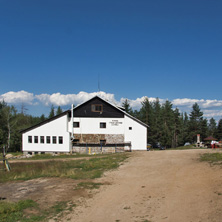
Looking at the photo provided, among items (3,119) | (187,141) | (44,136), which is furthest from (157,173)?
(187,141)

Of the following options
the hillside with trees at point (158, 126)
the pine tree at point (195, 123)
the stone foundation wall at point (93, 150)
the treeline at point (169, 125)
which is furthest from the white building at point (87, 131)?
the pine tree at point (195, 123)

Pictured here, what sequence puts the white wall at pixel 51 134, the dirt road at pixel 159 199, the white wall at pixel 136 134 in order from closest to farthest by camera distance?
the dirt road at pixel 159 199
the white wall at pixel 51 134
the white wall at pixel 136 134

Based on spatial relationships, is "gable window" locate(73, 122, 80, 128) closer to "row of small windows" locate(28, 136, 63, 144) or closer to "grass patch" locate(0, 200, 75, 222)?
"row of small windows" locate(28, 136, 63, 144)

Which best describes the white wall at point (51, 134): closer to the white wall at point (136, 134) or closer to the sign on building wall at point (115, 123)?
the sign on building wall at point (115, 123)

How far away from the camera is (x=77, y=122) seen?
38469 millimetres

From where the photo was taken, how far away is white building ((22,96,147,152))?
37.8m

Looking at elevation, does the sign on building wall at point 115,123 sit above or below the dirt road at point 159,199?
above

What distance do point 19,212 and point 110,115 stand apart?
30.8 meters

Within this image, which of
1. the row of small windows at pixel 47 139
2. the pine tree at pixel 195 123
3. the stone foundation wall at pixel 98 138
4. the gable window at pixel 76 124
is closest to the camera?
the row of small windows at pixel 47 139

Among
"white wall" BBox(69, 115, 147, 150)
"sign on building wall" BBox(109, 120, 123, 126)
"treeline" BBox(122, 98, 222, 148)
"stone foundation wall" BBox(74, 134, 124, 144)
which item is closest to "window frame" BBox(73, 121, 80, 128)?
"white wall" BBox(69, 115, 147, 150)

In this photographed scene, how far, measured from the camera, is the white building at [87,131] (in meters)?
37.8

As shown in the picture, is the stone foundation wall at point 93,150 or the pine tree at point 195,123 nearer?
the stone foundation wall at point 93,150

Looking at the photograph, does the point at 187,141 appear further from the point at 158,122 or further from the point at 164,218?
the point at 164,218

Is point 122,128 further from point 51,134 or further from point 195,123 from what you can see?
point 195,123
